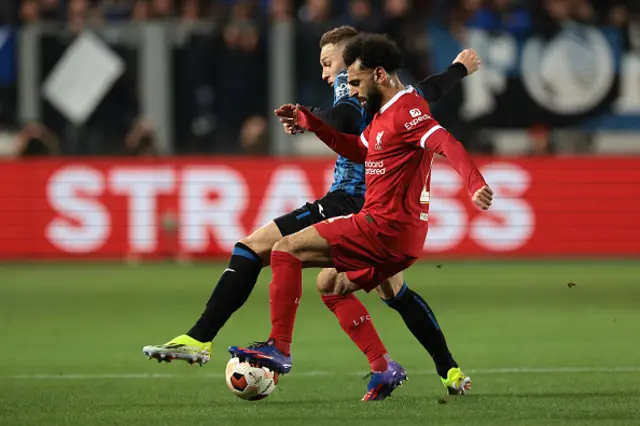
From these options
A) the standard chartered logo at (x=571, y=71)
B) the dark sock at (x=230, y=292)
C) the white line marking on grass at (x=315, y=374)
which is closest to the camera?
the dark sock at (x=230, y=292)

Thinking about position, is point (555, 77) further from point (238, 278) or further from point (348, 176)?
point (238, 278)

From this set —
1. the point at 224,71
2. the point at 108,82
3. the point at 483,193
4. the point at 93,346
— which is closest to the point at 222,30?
the point at 224,71

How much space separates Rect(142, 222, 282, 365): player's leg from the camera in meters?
6.89

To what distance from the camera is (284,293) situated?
23.0 ft

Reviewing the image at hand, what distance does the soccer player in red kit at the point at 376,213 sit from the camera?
22.6ft

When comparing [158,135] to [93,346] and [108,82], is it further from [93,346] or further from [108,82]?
[93,346]

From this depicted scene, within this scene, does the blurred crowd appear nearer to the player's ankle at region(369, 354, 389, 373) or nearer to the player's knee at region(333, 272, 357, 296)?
the player's knee at region(333, 272, 357, 296)

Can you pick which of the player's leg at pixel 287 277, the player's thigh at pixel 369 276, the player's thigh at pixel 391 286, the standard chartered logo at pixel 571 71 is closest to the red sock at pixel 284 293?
the player's leg at pixel 287 277

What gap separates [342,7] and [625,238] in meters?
4.93

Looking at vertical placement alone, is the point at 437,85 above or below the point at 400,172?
above

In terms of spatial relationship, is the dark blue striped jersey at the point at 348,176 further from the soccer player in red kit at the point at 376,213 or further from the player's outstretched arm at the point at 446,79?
the soccer player in red kit at the point at 376,213

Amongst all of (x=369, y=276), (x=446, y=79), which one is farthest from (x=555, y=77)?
(x=369, y=276)

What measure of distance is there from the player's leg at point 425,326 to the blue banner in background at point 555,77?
9975mm

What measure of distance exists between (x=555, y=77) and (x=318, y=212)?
34.2 feet
